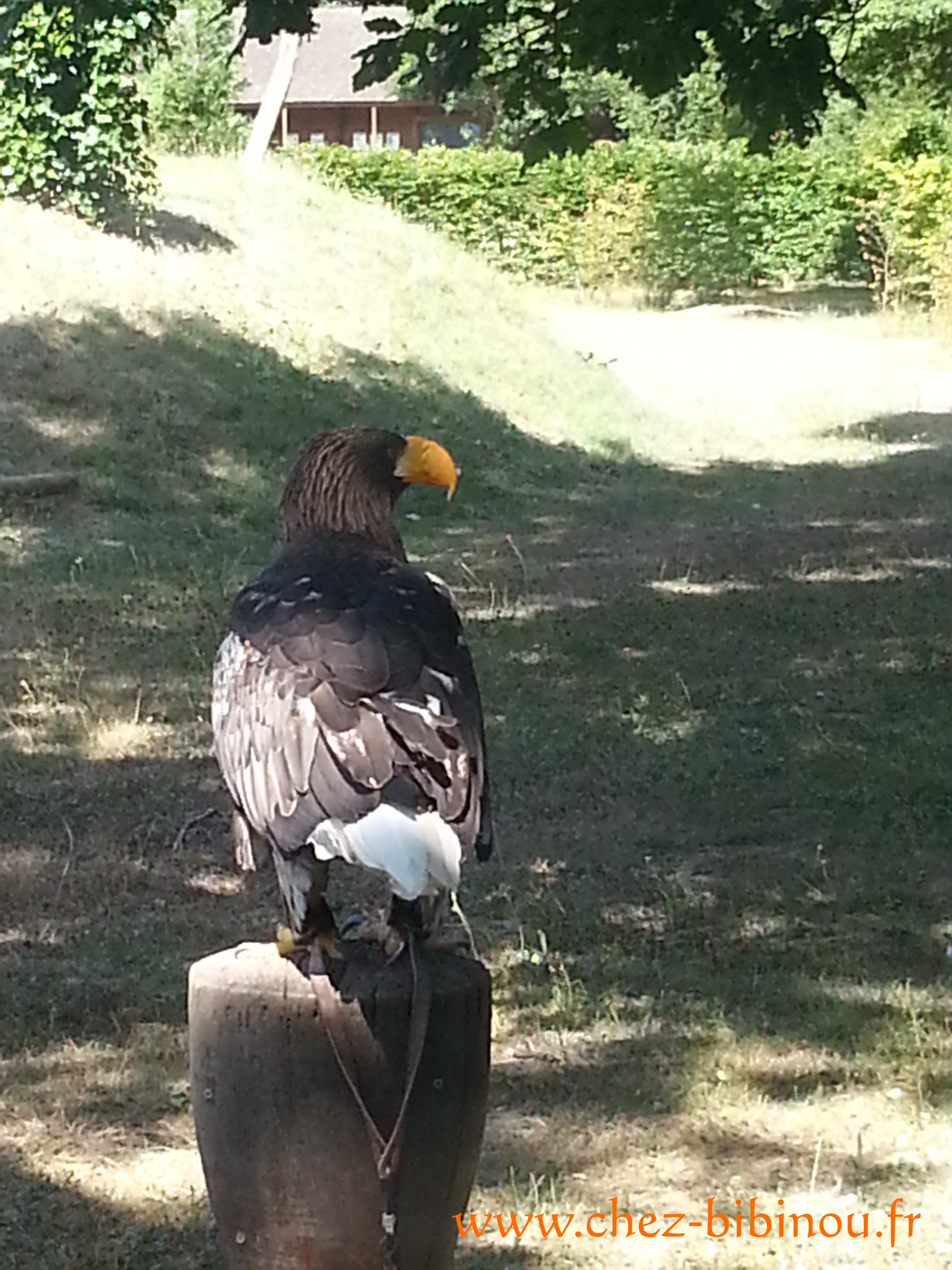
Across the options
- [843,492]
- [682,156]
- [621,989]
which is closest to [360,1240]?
[621,989]

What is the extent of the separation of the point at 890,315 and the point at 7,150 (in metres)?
15.1

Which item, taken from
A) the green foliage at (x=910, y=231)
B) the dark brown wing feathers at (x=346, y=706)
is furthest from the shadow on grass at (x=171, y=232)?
the dark brown wing feathers at (x=346, y=706)

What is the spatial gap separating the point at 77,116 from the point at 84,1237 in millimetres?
12207

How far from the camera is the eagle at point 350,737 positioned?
2.77 metres

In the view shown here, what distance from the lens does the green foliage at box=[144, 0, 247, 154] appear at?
26.3m

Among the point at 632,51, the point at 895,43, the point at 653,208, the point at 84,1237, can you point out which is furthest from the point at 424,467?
the point at 653,208

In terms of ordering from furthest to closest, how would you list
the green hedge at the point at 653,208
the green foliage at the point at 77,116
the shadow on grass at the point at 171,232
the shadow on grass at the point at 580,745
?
the green hedge at the point at 653,208
the shadow on grass at the point at 171,232
the green foliage at the point at 77,116
the shadow on grass at the point at 580,745

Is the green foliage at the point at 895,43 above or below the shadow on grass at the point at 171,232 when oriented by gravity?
above

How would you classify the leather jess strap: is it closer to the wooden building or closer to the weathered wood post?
the weathered wood post

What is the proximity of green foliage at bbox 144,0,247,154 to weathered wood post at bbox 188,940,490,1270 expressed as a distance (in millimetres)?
23187

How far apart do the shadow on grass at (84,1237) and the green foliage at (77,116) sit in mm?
10659

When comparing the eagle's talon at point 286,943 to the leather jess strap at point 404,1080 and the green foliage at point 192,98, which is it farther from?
the green foliage at point 192,98

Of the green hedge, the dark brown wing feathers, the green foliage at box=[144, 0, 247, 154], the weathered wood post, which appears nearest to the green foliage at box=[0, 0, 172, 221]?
the green foliage at box=[144, 0, 247, 154]

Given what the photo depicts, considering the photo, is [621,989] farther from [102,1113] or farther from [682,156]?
[682,156]
